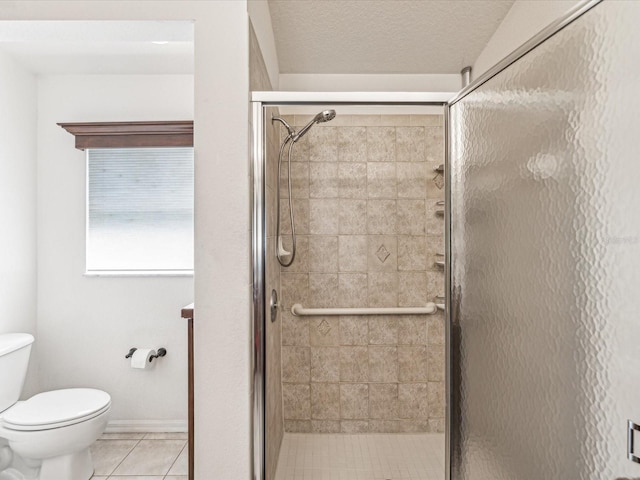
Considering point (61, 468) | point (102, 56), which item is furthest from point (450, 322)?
point (102, 56)

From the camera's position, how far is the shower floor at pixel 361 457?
6.45ft

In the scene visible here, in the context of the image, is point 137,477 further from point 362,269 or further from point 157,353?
point 362,269

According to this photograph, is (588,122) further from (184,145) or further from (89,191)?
(89,191)

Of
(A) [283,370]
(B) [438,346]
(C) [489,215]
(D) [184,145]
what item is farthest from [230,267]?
(B) [438,346]

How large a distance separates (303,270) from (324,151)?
70 centimetres

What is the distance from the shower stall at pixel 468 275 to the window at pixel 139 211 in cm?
71

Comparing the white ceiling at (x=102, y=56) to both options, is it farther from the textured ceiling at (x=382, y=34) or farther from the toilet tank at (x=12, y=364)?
the toilet tank at (x=12, y=364)

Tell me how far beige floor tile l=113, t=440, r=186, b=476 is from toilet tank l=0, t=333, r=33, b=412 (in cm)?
67

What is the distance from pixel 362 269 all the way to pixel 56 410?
1.67 meters

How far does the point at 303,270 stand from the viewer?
2361 millimetres

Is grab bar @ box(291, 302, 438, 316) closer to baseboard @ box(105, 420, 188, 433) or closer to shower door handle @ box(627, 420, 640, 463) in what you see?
baseboard @ box(105, 420, 188, 433)

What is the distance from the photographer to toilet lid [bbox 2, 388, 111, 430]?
1.79 metres

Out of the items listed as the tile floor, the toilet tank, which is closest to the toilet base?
the tile floor

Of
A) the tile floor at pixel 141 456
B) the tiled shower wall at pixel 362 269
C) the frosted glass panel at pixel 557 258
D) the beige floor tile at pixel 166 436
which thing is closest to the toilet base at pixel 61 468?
the tile floor at pixel 141 456
